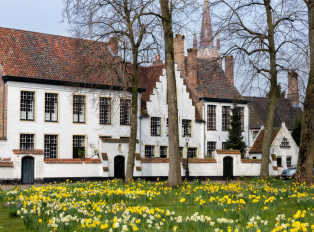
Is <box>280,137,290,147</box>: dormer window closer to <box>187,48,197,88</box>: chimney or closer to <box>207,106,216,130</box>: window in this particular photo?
<box>207,106,216,130</box>: window

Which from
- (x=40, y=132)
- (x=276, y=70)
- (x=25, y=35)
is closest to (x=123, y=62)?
(x=276, y=70)

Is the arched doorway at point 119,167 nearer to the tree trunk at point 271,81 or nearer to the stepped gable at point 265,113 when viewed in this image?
the tree trunk at point 271,81

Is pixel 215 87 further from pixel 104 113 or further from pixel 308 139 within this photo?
pixel 308 139

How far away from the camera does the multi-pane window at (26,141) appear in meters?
32.1

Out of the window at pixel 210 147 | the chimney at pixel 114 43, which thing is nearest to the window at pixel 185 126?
the window at pixel 210 147

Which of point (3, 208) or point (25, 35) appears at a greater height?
point (25, 35)

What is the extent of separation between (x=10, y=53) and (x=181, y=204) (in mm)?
26281

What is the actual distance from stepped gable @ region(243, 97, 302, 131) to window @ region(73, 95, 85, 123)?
19.3 metres

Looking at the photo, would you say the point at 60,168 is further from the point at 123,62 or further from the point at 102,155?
the point at 123,62

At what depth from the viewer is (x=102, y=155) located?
31.4 meters

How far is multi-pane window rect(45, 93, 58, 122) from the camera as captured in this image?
110 ft

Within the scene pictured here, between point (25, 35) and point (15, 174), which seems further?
point (25, 35)

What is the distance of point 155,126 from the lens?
38.8m

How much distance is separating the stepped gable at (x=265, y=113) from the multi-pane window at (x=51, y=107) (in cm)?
2164
